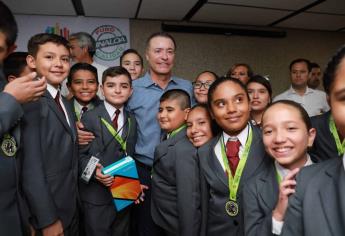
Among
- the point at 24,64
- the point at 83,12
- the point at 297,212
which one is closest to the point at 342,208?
the point at 297,212

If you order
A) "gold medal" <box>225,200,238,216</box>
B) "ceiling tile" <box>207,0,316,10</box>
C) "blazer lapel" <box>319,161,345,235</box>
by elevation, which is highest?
"ceiling tile" <box>207,0,316,10</box>

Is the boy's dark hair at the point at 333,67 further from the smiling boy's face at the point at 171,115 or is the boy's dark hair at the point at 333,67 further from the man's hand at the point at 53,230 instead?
the man's hand at the point at 53,230

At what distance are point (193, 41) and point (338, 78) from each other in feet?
14.9

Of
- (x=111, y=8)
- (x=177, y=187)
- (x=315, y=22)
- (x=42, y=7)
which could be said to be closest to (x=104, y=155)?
(x=177, y=187)

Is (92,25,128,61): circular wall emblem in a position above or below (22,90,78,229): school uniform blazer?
above

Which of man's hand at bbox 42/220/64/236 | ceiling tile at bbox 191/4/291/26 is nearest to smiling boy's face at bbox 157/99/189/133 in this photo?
man's hand at bbox 42/220/64/236

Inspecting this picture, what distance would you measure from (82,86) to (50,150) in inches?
35.7

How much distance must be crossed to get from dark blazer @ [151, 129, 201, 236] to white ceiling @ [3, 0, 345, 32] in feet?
8.61

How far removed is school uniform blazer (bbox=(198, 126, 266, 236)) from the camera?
5.13 ft

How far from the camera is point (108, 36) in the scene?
15.8 feet

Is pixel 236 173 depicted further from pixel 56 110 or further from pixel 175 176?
pixel 56 110

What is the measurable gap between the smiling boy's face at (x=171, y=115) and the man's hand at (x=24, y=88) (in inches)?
39.4

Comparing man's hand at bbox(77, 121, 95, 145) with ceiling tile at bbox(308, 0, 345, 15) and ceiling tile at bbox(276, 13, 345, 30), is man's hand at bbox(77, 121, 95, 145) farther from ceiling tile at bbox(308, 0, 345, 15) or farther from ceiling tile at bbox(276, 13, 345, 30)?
ceiling tile at bbox(276, 13, 345, 30)

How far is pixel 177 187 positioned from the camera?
182cm
